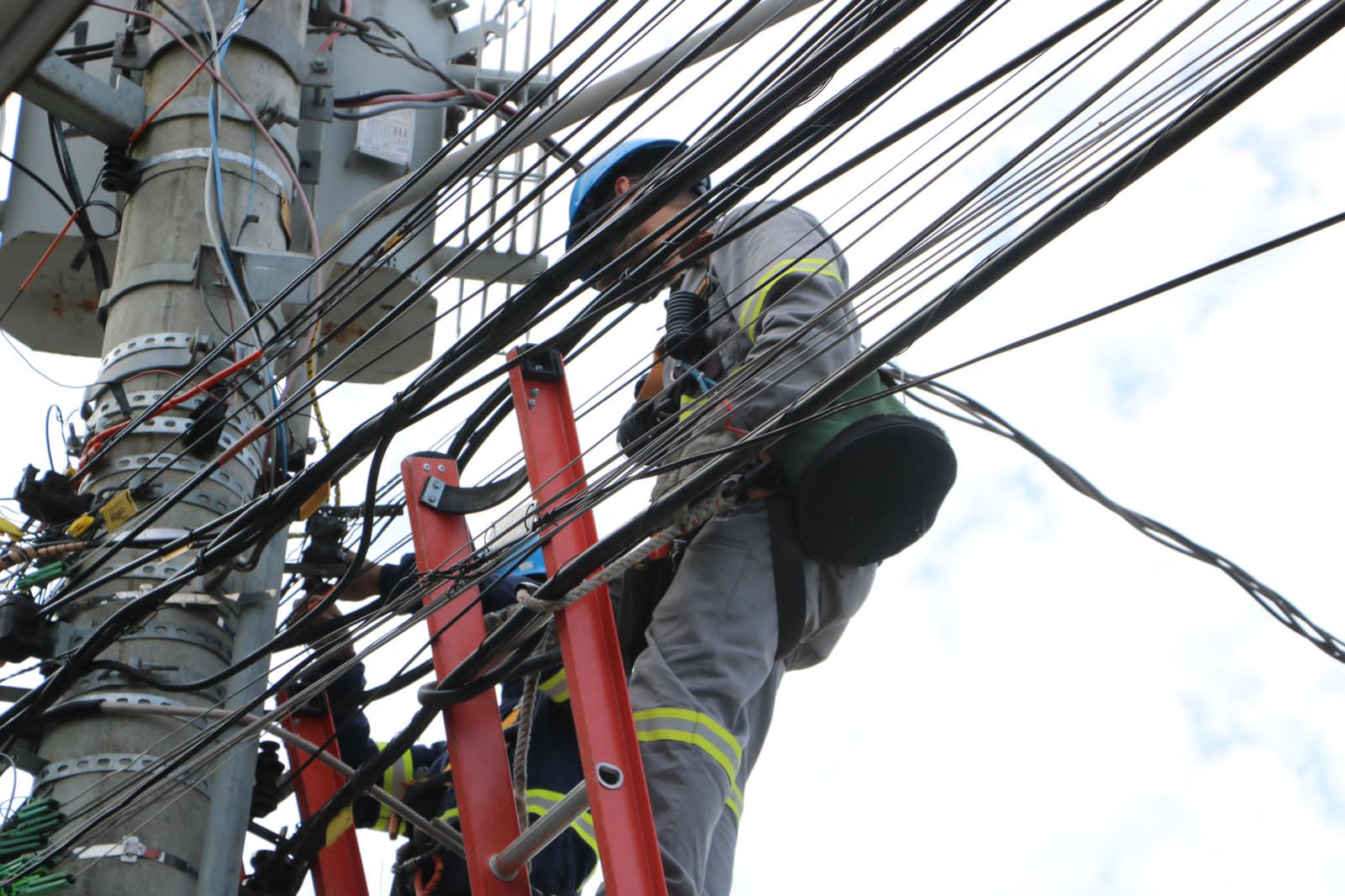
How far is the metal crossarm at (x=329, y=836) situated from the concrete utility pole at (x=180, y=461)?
43cm

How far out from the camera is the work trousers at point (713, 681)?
377 centimetres

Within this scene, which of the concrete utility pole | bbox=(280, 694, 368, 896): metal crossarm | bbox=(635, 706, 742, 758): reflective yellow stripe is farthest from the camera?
bbox=(280, 694, 368, 896): metal crossarm

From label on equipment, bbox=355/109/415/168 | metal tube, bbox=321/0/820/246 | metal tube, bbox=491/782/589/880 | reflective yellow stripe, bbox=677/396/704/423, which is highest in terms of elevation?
label on equipment, bbox=355/109/415/168

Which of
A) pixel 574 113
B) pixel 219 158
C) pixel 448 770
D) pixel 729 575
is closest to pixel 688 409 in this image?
pixel 729 575

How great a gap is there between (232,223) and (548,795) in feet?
6.76

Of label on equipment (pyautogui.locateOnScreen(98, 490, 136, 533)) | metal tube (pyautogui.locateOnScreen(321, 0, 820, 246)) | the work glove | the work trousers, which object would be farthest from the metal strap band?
the work trousers

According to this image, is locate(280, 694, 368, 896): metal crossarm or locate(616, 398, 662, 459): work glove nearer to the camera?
locate(616, 398, 662, 459): work glove

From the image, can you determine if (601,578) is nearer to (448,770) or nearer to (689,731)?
(689,731)

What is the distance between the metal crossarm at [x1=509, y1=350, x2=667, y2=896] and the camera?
3.38 meters

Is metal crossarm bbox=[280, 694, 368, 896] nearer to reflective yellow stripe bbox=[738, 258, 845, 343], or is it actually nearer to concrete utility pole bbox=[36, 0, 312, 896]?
concrete utility pole bbox=[36, 0, 312, 896]

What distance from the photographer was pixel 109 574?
4.62 metres

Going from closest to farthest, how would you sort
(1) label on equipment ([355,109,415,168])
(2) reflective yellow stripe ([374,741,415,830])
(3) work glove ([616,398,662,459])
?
(3) work glove ([616,398,662,459]), (2) reflective yellow stripe ([374,741,415,830]), (1) label on equipment ([355,109,415,168])

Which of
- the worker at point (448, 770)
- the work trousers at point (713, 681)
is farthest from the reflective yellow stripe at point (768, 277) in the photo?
the worker at point (448, 770)

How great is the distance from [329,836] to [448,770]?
1.29 ft
